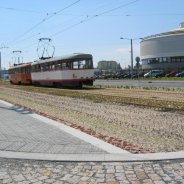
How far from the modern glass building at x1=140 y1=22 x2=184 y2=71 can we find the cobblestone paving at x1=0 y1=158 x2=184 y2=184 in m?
111

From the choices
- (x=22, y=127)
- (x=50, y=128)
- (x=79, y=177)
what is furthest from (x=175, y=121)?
(x=79, y=177)

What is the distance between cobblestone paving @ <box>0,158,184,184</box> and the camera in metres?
6.00

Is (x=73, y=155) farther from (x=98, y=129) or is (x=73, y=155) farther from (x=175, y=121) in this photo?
(x=175, y=121)

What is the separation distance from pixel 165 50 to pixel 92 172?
4763 inches

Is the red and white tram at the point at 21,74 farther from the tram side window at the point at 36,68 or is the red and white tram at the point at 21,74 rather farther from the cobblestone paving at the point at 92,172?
the cobblestone paving at the point at 92,172

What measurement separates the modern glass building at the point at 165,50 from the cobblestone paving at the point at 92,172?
11080cm

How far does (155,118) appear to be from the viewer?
43.4ft

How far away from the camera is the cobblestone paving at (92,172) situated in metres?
6.00

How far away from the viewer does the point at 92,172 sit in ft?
21.2

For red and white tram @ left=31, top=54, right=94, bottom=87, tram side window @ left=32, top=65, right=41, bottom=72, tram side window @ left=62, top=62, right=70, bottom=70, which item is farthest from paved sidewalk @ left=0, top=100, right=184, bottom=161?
tram side window @ left=32, top=65, right=41, bottom=72

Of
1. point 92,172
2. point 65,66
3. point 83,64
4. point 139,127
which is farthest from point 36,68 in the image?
point 92,172

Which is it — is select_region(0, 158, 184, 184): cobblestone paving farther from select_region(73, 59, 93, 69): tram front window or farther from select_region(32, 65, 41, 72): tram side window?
select_region(32, 65, 41, 72): tram side window

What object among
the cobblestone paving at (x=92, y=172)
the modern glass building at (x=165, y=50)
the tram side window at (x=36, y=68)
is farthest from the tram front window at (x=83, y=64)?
the modern glass building at (x=165, y=50)

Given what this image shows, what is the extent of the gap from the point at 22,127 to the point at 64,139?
8.31 feet
